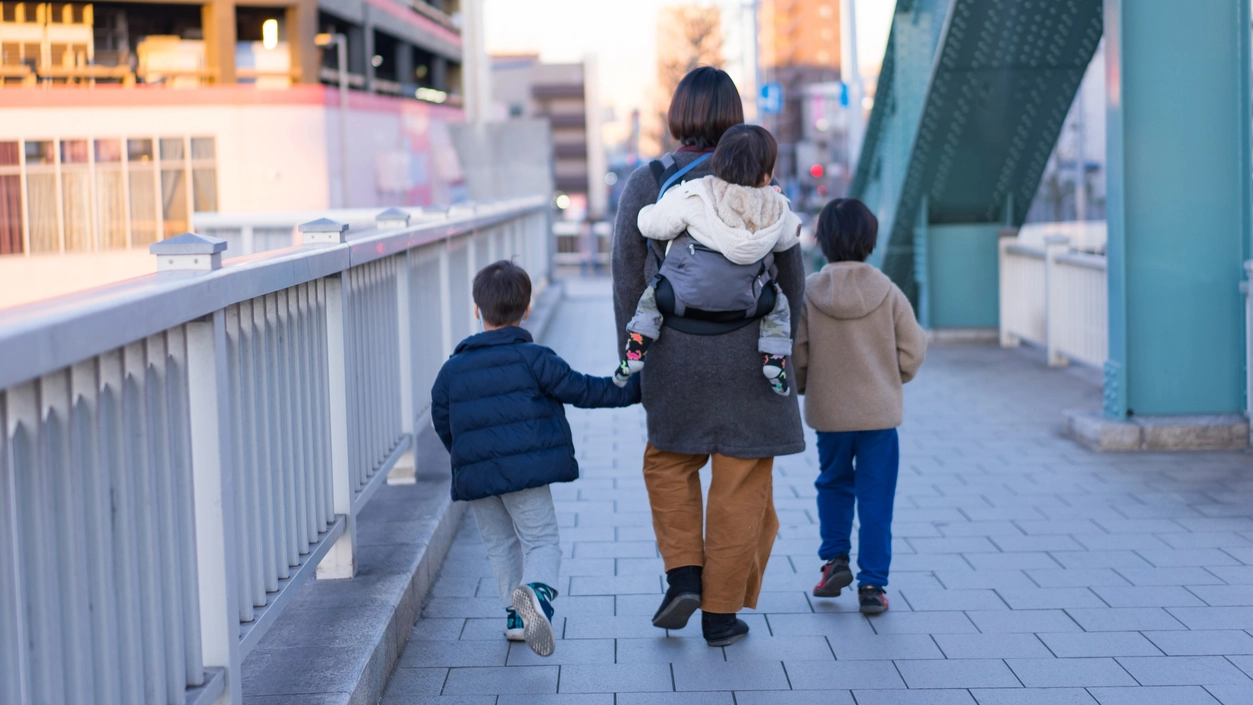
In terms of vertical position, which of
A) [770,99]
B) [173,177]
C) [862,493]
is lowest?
[862,493]

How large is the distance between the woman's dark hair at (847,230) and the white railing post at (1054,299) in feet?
19.9

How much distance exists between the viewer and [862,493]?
15.0 feet

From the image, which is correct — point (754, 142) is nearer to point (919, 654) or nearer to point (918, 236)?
point (919, 654)

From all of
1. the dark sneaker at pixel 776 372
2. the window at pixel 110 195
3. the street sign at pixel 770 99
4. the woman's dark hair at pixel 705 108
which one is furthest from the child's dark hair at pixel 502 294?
the window at pixel 110 195

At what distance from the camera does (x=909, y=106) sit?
37.3 ft

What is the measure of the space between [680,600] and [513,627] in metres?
0.54

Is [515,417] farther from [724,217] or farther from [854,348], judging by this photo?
[854,348]

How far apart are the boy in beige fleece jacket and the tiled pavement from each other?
0.30 meters

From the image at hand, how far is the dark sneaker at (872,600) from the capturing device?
4.48 metres

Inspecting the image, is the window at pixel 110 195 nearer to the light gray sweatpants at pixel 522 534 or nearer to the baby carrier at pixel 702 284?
the light gray sweatpants at pixel 522 534

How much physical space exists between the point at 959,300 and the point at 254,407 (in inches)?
375

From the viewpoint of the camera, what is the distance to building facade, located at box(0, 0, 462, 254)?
34.8 meters

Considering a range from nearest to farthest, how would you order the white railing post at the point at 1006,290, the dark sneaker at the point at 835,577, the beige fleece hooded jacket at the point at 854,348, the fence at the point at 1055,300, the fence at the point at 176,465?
the fence at the point at 176,465 → the beige fleece hooded jacket at the point at 854,348 → the dark sneaker at the point at 835,577 → the fence at the point at 1055,300 → the white railing post at the point at 1006,290

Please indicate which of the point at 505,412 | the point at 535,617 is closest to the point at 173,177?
the point at 505,412
